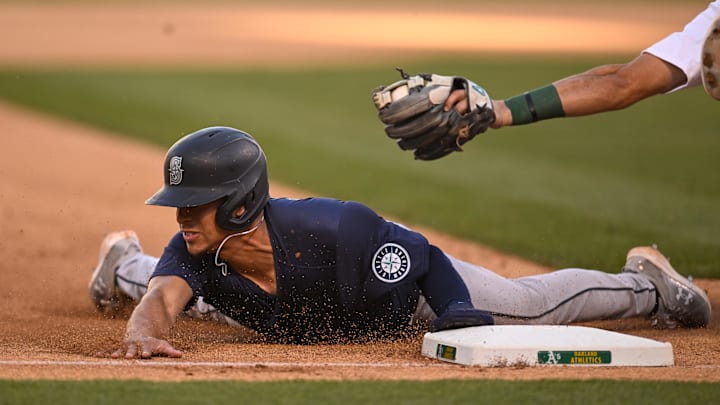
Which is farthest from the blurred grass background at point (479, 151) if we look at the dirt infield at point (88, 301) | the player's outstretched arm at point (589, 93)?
the player's outstretched arm at point (589, 93)

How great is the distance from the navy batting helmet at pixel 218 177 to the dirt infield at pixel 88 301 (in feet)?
1.98

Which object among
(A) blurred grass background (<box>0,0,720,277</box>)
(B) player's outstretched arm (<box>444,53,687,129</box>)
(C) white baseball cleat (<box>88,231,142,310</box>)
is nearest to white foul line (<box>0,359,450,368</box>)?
(B) player's outstretched arm (<box>444,53,687,129</box>)

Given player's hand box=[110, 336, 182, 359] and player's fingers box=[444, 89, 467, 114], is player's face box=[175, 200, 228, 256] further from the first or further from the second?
player's fingers box=[444, 89, 467, 114]

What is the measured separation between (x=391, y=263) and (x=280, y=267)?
48cm

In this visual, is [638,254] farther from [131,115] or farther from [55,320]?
[131,115]

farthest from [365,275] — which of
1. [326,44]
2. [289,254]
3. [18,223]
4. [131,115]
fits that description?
[326,44]

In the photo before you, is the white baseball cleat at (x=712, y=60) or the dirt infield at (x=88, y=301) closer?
the dirt infield at (x=88, y=301)

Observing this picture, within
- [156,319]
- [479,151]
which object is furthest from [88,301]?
[479,151]

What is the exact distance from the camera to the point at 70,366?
4.37 m

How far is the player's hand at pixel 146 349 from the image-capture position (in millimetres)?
4605

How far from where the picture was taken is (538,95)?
4965 millimetres

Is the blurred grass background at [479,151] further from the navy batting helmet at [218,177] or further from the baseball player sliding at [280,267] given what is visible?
the navy batting helmet at [218,177]

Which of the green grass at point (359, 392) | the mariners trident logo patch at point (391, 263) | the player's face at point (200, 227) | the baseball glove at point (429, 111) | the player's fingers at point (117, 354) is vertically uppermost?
the baseball glove at point (429, 111)

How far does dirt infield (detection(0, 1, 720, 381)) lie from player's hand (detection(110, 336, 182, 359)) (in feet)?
0.24
